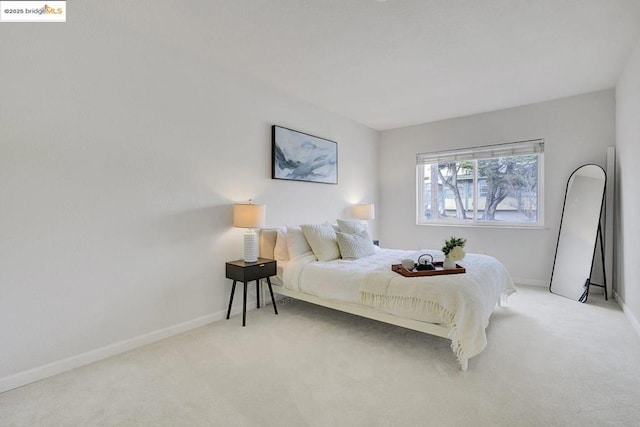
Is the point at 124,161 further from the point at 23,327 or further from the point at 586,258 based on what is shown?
the point at 586,258

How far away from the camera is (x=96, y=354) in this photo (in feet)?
7.59

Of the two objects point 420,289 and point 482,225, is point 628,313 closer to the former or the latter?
point 482,225

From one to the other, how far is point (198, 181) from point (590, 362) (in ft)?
11.8

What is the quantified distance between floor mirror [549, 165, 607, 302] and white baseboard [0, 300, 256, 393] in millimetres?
4228

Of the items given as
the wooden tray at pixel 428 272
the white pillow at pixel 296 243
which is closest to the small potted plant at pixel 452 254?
the wooden tray at pixel 428 272

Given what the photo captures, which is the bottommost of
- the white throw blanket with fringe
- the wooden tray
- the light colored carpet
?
the light colored carpet

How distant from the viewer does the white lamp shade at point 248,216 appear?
3037 millimetres

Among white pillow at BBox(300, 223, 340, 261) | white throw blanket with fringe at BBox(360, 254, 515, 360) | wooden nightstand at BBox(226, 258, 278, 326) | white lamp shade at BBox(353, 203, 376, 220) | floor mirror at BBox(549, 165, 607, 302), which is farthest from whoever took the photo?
white lamp shade at BBox(353, 203, 376, 220)

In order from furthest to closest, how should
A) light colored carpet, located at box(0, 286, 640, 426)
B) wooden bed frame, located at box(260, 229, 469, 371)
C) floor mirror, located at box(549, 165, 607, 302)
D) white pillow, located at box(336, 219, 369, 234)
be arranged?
white pillow, located at box(336, 219, 369, 234) < floor mirror, located at box(549, 165, 607, 302) < wooden bed frame, located at box(260, 229, 469, 371) < light colored carpet, located at box(0, 286, 640, 426)

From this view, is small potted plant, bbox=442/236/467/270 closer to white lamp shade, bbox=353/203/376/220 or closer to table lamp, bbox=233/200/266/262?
table lamp, bbox=233/200/266/262

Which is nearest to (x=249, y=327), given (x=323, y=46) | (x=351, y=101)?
(x=323, y=46)

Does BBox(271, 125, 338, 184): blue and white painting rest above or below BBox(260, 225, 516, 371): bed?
above

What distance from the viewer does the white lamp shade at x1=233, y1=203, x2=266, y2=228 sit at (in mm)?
3037

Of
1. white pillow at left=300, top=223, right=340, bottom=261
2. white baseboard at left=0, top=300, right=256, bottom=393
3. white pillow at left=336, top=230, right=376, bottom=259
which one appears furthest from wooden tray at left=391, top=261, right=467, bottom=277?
white baseboard at left=0, top=300, right=256, bottom=393
